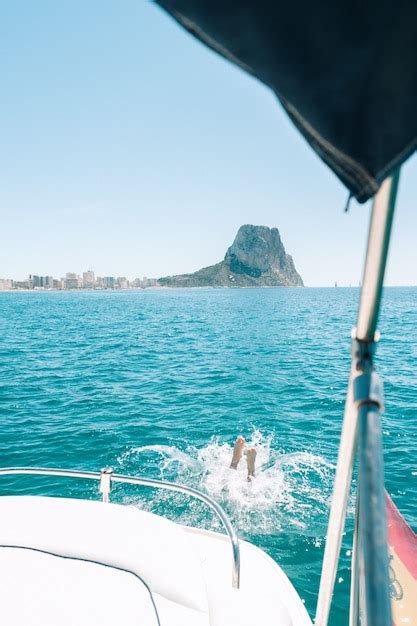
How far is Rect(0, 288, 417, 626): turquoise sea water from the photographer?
889 centimetres

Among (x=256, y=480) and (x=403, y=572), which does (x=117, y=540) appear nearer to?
(x=403, y=572)

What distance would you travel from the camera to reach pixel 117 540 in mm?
3162

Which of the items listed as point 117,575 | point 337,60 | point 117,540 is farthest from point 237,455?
point 337,60

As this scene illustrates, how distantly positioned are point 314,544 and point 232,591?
18.4 feet

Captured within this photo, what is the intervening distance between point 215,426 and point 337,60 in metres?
A: 14.9

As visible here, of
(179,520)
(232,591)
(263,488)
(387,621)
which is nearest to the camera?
(387,621)

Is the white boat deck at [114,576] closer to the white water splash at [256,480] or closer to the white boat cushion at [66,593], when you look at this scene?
the white boat cushion at [66,593]

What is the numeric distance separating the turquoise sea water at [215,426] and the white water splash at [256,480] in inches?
1.2

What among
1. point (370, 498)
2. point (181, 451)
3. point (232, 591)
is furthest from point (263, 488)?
point (370, 498)

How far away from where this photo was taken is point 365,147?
34.1 inches

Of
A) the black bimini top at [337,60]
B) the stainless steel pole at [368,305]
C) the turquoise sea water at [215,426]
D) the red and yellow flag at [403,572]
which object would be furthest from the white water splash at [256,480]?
the black bimini top at [337,60]

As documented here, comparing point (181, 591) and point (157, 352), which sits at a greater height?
point (181, 591)

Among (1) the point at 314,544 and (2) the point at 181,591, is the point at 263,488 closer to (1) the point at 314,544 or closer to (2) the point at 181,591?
(1) the point at 314,544

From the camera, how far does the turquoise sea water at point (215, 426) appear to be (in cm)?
889
